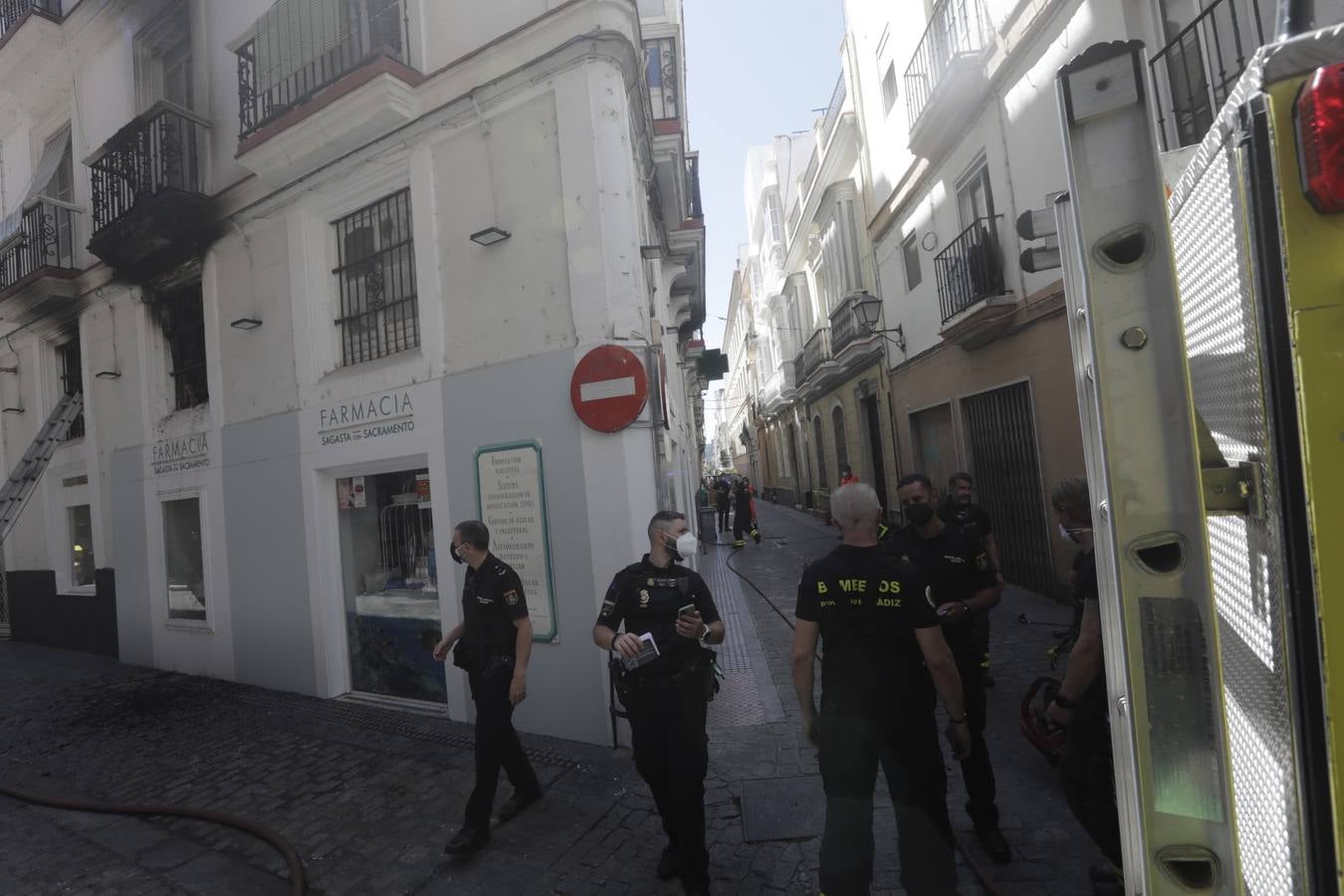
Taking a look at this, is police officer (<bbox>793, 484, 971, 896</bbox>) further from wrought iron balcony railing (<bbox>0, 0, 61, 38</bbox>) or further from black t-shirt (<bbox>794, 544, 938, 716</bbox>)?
wrought iron balcony railing (<bbox>0, 0, 61, 38</bbox>)

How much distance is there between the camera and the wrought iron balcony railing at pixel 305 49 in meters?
6.64

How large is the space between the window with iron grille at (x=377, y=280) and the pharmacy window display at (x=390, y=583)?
134 cm

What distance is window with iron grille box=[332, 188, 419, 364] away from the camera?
667 centimetres

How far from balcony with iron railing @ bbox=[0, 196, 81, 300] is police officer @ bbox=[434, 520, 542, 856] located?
31.7 feet

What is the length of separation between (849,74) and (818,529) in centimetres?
1079

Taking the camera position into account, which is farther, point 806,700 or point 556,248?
point 556,248

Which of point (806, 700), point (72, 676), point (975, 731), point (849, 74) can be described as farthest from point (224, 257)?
point (849, 74)

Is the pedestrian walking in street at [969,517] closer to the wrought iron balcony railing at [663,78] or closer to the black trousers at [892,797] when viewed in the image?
the black trousers at [892,797]

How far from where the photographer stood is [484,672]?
3.96m

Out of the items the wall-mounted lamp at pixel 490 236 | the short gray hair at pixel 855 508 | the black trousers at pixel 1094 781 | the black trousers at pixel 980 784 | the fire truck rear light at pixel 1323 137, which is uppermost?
the wall-mounted lamp at pixel 490 236

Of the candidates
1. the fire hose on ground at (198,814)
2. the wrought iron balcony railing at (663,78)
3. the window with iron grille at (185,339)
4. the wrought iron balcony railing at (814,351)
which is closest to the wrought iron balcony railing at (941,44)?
the wrought iron balcony railing at (663,78)

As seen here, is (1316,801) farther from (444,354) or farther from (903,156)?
(903,156)

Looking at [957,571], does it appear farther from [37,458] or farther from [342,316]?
[37,458]

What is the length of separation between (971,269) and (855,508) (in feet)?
24.8
